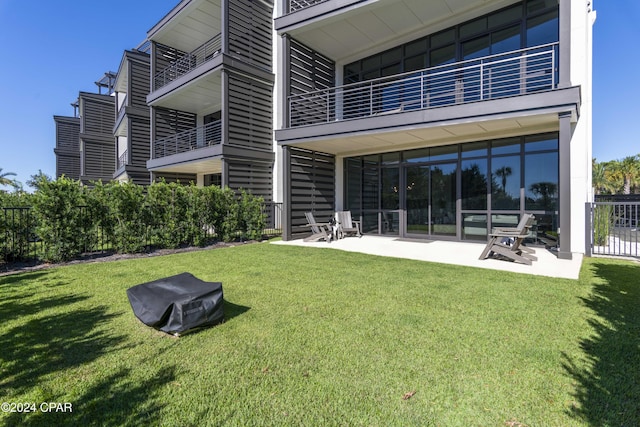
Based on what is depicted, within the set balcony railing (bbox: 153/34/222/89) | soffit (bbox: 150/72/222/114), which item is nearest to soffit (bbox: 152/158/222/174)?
soffit (bbox: 150/72/222/114)

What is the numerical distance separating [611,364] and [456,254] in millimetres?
5076

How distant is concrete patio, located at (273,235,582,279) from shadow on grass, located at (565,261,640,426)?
1.38 m

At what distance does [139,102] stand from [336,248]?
1685 cm

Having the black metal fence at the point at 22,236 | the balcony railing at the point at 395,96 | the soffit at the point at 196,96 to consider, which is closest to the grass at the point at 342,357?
the black metal fence at the point at 22,236

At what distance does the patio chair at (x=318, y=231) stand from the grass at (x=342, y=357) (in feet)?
17.3

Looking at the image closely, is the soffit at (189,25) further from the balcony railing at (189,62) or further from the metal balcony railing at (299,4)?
the metal balcony railing at (299,4)

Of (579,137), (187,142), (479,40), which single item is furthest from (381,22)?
(187,142)

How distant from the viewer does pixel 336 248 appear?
8758mm

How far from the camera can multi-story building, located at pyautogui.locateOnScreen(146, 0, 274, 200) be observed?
11.9 meters

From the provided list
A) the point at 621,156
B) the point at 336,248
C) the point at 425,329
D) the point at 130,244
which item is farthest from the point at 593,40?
the point at 621,156

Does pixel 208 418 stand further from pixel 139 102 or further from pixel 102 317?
pixel 139 102

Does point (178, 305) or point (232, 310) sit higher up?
point (178, 305)

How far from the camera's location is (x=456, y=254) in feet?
24.7

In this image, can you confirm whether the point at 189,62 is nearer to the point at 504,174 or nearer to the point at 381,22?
the point at 381,22
